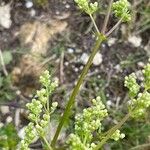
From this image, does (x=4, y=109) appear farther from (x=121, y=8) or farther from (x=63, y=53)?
(x=121, y=8)

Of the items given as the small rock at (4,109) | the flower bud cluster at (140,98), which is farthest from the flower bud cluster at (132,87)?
the small rock at (4,109)

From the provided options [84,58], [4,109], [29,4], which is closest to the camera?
[4,109]

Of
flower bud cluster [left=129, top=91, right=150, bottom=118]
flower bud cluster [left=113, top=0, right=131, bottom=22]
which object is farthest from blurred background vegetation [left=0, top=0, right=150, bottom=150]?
flower bud cluster [left=129, top=91, right=150, bottom=118]

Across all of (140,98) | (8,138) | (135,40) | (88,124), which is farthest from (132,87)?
(135,40)

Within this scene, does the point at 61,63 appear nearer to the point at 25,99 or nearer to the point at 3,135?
the point at 25,99

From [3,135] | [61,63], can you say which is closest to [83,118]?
[3,135]

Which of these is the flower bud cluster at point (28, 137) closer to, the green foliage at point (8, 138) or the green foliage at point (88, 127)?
the green foliage at point (88, 127)

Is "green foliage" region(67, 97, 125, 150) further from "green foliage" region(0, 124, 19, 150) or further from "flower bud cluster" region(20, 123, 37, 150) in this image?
"green foliage" region(0, 124, 19, 150)
